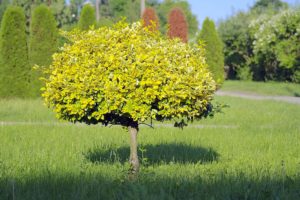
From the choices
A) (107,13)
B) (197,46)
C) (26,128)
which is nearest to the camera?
(197,46)

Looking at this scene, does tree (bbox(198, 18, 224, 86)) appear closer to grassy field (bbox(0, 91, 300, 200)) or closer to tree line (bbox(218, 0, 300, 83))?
tree line (bbox(218, 0, 300, 83))

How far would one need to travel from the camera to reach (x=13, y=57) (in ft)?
76.1

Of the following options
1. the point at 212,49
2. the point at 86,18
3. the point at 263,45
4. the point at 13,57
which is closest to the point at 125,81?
the point at 13,57

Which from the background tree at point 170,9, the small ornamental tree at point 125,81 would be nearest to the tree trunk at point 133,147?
the small ornamental tree at point 125,81

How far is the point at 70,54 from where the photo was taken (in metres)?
6.79

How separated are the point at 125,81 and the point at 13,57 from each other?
1781 cm

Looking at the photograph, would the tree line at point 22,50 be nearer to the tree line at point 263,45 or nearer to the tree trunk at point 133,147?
the tree line at point 263,45

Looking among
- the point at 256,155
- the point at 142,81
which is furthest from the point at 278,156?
the point at 142,81

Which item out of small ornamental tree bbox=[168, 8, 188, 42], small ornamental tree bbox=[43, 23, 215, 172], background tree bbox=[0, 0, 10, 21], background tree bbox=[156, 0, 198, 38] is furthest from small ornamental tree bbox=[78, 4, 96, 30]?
background tree bbox=[156, 0, 198, 38]

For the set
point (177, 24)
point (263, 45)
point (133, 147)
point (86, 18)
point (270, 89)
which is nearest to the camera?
point (133, 147)

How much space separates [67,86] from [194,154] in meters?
2.97

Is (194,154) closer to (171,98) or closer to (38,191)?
(171,98)

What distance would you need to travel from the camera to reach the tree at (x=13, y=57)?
2314 centimetres

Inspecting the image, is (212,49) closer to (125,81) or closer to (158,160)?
(158,160)
